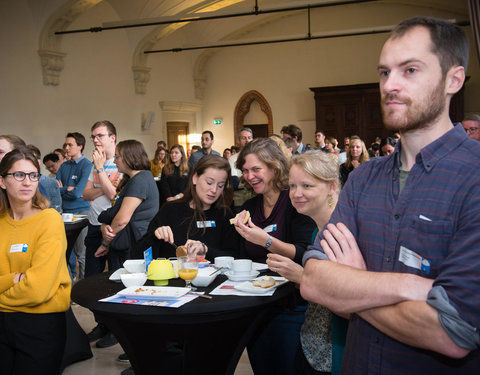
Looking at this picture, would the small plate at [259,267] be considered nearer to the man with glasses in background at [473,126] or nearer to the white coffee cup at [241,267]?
the white coffee cup at [241,267]

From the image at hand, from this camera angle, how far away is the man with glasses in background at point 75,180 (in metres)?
5.65

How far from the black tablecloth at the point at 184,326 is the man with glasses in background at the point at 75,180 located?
11.0 feet

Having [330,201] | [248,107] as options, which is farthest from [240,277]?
[248,107]

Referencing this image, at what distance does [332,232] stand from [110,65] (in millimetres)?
13153

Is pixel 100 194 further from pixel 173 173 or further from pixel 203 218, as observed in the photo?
pixel 173 173

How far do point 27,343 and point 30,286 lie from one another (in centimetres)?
36

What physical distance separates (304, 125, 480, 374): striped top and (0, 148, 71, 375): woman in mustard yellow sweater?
1740 millimetres

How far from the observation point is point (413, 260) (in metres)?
1.31

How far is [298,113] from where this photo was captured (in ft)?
52.5

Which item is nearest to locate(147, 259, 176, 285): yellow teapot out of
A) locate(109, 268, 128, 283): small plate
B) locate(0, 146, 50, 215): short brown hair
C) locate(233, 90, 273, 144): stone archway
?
locate(109, 268, 128, 283): small plate

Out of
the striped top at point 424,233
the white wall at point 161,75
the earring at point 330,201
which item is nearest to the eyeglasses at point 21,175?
the earring at point 330,201

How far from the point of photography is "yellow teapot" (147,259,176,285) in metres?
2.35

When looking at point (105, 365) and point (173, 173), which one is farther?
point (173, 173)

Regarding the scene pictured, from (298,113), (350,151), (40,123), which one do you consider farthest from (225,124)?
(350,151)
